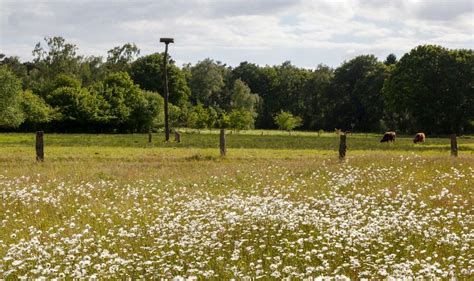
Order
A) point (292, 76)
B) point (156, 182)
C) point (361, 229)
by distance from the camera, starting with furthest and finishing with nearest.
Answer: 1. point (292, 76)
2. point (156, 182)
3. point (361, 229)

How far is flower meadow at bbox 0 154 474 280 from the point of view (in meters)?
9.14

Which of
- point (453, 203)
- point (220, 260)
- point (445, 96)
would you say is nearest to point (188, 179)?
point (453, 203)

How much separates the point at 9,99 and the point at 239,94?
6156 centimetres

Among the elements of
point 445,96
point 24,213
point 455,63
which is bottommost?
point 24,213

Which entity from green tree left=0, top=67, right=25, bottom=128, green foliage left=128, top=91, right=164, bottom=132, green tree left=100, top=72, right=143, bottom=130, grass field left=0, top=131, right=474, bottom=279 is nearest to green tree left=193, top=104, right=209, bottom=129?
green foliage left=128, top=91, right=164, bottom=132

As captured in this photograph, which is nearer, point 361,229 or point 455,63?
point 361,229

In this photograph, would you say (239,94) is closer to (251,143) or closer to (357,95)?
(357,95)

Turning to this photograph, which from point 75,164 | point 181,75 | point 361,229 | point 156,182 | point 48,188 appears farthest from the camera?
point 181,75

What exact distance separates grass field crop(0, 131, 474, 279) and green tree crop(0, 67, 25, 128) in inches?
2175

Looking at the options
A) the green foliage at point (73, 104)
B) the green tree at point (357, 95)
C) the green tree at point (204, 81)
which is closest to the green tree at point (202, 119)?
the green foliage at point (73, 104)

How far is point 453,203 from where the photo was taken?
14.7 meters

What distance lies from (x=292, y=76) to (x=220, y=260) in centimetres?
14005

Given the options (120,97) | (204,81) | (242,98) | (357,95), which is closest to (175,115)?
(120,97)

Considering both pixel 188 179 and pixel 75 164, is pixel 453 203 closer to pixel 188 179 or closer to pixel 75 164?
pixel 188 179
